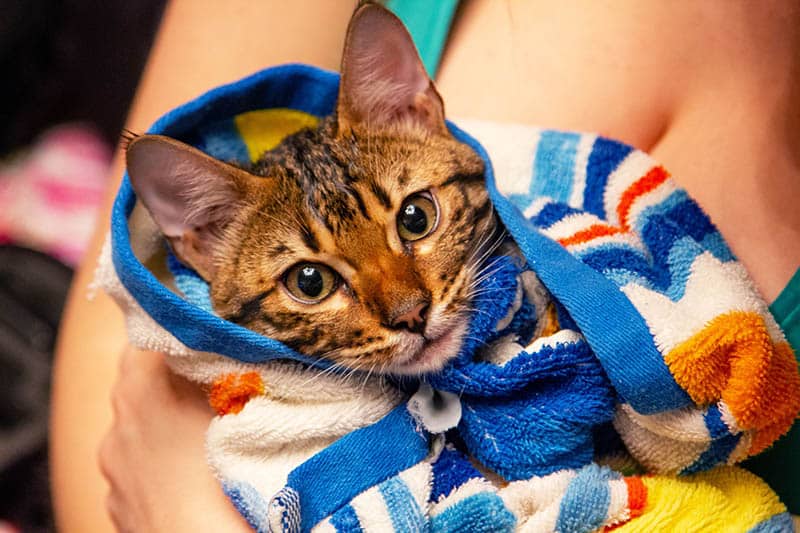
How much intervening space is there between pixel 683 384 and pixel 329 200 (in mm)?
486

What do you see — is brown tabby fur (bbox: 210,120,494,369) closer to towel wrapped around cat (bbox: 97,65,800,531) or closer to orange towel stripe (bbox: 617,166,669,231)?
towel wrapped around cat (bbox: 97,65,800,531)

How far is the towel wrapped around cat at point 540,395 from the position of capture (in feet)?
2.57

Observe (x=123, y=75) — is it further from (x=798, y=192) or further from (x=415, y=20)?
(x=798, y=192)

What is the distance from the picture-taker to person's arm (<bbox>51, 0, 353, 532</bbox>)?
3.77 feet

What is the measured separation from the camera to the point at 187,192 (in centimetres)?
95

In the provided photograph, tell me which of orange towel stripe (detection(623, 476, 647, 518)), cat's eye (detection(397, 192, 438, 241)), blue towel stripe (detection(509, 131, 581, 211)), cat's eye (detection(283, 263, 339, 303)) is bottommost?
orange towel stripe (detection(623, 476, 647, 518))

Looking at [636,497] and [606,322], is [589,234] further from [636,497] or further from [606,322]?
[636,497]

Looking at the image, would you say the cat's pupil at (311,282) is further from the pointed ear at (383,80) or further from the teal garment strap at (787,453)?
the teal garment strap at (787,453)

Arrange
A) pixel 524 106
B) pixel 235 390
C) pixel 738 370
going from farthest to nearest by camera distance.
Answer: pixel 524 106, pixel 235 390, pixel 738 370

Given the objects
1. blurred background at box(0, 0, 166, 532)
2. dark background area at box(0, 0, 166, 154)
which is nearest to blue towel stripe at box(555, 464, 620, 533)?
blurred background at box(0, 0, 166, 532)

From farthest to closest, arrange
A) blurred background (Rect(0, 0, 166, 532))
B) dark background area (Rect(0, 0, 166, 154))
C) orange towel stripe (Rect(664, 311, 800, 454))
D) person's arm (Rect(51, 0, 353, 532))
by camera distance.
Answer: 1. dark background area (Rect(0, 0, 166, 154))
2. blurred background (Rect(0, 0, 166, 532))
3. person's arm (Rect(51, 0, 353, 532))
4. orange towel stripe (Rect(664, 311, 800, 454))

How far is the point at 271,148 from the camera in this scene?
112 cm

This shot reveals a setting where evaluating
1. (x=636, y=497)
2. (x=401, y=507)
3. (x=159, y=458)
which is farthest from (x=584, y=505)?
(x=159, y=458)

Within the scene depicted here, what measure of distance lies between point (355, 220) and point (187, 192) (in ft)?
0.76
